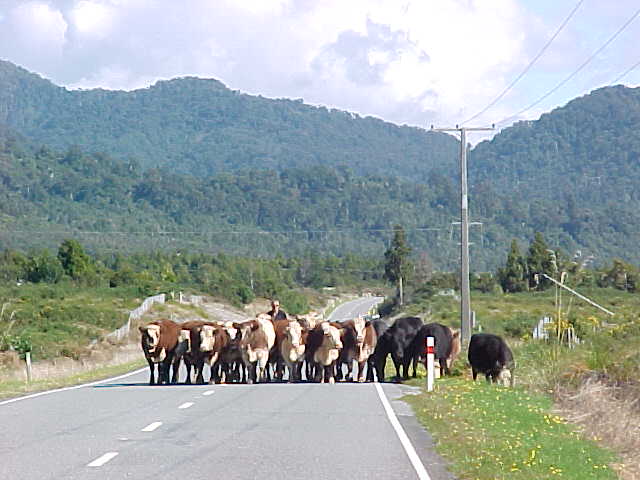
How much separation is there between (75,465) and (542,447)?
6.10 meters

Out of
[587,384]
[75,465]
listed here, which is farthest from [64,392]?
[75,465]

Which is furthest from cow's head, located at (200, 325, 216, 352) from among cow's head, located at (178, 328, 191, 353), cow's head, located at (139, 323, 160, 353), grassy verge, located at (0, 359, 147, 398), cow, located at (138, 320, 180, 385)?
grassy verge, located at (0, 359, 147, 398)

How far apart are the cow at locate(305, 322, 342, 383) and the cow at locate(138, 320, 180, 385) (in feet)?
12.8

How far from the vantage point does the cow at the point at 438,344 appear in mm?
30734

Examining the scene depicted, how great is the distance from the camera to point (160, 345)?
32.2m

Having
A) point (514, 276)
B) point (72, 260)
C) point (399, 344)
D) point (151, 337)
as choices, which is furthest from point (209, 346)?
point (72, 260)

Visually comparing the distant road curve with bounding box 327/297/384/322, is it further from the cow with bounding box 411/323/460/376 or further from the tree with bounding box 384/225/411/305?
the cow with bounding box 411/323/460/376

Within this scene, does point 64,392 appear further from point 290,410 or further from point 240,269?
point 240,269

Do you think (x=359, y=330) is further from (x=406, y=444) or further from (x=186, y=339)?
(x=406, y=444)

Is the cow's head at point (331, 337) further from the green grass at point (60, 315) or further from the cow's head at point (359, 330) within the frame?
the green grass at point (60, 315)

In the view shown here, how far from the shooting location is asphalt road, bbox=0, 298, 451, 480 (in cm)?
1270

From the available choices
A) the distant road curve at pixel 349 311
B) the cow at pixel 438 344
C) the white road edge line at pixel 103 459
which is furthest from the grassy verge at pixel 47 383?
the distant road curve at pixel 349 311

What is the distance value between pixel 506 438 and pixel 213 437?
4085 millimetres

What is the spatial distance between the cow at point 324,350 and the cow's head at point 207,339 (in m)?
2.67
